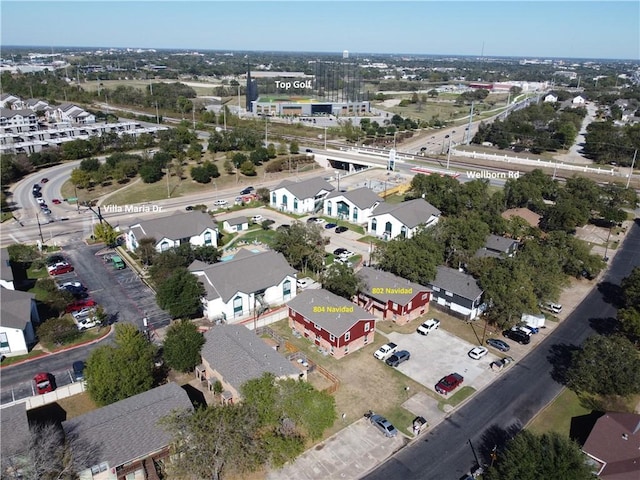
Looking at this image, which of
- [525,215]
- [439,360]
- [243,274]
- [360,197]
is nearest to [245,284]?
[243,274]

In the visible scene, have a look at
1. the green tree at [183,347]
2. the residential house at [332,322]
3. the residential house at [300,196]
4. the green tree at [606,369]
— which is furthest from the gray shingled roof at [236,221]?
the green tree at [606,369]

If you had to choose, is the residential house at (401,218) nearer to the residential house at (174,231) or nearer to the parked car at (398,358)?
the residential house at (174,231)

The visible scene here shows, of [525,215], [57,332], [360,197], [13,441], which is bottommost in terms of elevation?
[57,332]

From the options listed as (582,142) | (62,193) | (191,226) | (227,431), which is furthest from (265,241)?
(582,142)

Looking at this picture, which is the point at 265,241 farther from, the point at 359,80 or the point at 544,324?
the point at 359,80

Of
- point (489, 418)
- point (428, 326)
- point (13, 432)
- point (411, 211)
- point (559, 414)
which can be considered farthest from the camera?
point (411, 211)

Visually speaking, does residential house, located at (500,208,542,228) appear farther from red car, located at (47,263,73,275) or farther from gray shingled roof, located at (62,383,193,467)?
red car, located at (47,263,73,275)

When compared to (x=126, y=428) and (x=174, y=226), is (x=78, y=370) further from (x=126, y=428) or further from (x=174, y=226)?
(x=174, y=226)

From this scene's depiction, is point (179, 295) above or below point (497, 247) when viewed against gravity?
below
